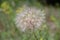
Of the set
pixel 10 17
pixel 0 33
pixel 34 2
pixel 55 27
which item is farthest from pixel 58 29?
pixel 34 2

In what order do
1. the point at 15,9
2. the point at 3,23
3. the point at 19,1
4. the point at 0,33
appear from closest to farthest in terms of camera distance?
the point at 0,33
the point at 3,23
the point at 15,9
the point at 19,1

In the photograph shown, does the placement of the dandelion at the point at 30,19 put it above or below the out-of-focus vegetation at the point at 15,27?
above

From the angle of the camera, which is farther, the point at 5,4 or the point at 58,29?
the point at 5,4

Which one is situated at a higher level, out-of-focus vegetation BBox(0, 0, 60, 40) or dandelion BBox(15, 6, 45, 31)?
dandelion BBox(15, 6, 45, 31)

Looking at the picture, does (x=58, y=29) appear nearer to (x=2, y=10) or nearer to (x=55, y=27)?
(x=55, y=27)

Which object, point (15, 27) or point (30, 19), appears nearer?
point (30, 19)

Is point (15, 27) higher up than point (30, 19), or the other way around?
point (30, 19)

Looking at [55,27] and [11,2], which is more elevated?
[11,2]

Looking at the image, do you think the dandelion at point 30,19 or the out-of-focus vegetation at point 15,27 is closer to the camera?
the dandelion at point 30,19
